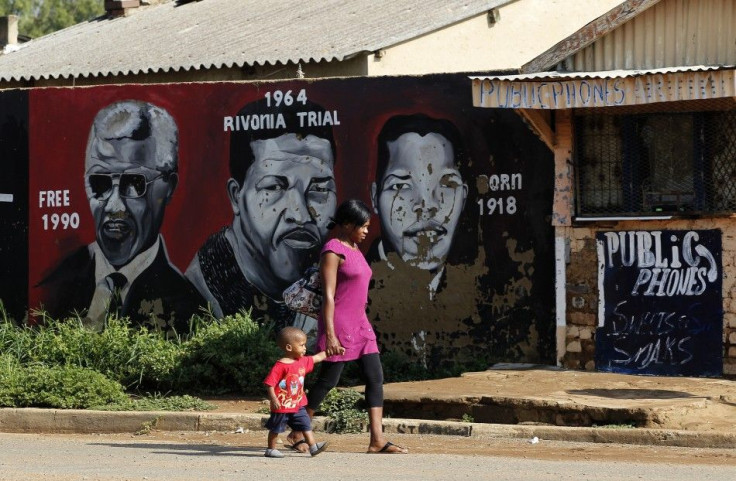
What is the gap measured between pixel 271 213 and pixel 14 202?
9.33 ft

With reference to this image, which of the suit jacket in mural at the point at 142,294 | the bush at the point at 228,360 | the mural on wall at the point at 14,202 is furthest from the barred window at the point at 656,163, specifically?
the mural on wall at the point at 14,202

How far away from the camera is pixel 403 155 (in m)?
12.3

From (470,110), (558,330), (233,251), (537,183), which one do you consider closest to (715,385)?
(558,330)

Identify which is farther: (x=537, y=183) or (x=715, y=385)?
(x=537, y=183)

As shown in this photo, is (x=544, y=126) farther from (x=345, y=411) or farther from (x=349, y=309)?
(x=349, y=309)

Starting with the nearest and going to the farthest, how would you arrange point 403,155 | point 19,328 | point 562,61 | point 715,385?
point 715,385 → point 562,61 → point 403,155 → point 19,328

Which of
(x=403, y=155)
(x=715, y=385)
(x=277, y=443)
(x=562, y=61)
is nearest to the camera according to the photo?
(x=277, y=443)

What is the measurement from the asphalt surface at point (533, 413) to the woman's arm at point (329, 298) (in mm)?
1566

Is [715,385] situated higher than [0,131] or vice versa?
[0,131]

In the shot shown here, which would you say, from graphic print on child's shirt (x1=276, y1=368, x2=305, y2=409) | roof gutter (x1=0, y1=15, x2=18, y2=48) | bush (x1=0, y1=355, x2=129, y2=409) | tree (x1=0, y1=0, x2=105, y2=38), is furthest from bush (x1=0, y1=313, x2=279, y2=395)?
tree (x1=0, y1=0, x2=105, y2=38)

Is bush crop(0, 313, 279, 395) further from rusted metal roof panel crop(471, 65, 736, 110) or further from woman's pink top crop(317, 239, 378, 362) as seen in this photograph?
woman's pink top crop(317, 239, 378, 362)

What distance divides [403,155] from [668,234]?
247cm

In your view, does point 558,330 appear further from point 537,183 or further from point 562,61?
point 562,61

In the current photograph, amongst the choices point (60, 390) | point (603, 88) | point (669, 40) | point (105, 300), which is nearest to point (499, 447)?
point (603, 88)
